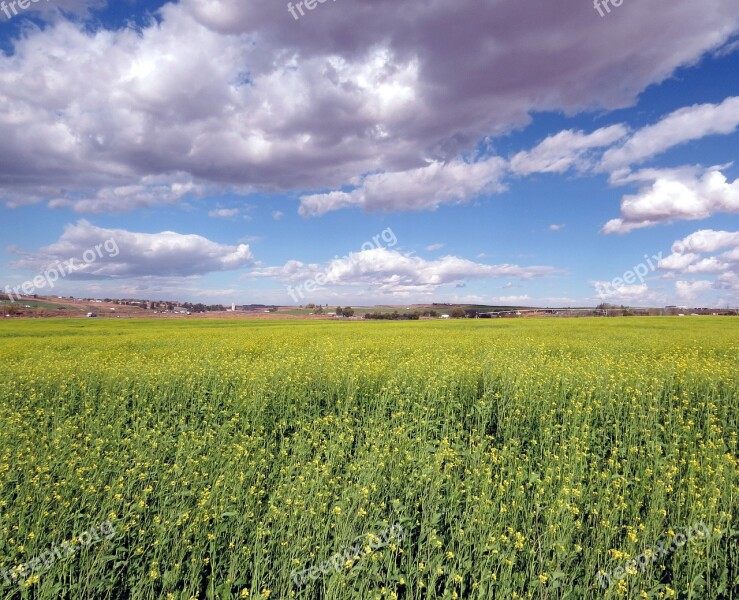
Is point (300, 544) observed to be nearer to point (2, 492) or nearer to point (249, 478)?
point (249, 478)

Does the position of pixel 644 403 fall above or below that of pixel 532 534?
above

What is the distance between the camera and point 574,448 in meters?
6.63

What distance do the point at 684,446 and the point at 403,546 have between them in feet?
18.7

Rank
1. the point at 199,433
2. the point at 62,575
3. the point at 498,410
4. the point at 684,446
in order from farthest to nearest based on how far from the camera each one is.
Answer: the point at 498,410 → the point at 199,433 → the point at 684,446 → the point at 62,575

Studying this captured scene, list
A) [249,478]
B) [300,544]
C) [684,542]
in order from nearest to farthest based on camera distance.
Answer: [300,544] → [684,542] → [249,478]

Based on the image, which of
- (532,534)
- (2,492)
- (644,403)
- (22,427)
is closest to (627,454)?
(644,403)

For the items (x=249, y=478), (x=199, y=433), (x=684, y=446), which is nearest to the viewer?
(x=249, y=478)

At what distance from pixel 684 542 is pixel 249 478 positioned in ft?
18.3

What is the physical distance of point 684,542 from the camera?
4.70m

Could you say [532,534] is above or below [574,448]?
below

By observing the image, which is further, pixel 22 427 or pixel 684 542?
pixel 22 427

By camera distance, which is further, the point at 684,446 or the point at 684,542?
the point at 684,446

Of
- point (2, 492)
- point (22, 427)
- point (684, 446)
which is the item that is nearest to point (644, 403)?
point (684, 446)

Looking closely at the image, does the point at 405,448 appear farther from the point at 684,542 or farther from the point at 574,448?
the point at 684,542
